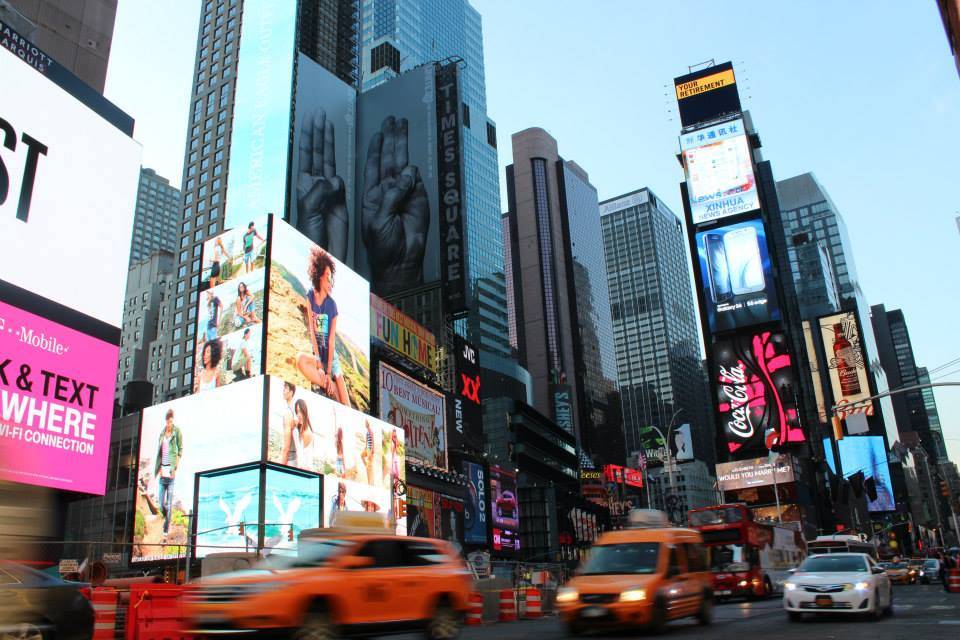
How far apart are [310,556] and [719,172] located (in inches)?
3480

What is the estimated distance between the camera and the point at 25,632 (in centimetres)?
981

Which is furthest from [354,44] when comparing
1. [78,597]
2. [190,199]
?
[78,597]

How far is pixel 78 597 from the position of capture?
1116 cm

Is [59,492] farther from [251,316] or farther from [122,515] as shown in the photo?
[122,515]

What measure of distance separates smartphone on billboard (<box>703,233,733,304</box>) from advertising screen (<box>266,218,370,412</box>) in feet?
148

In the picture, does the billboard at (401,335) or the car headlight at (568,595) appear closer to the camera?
the car headlight at (568,595)

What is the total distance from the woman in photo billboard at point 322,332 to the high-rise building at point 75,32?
17874 mm

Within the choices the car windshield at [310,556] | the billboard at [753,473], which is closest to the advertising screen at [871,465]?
the billboard at [753,473]

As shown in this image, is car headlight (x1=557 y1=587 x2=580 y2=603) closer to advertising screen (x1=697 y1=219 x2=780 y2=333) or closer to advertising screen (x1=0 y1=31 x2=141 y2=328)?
advertising screen (x1=0 y1=31 x2=141 y2=328)

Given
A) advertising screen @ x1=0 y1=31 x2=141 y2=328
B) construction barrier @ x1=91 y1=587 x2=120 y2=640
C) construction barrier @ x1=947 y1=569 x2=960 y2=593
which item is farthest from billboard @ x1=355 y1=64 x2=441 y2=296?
construction barrier @ x1=91 y1=587 x2=120 y2=640

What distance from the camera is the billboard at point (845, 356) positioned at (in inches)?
5344

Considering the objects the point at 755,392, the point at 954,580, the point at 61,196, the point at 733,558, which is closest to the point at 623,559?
the point at 733,558

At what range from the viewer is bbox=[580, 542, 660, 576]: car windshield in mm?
14680

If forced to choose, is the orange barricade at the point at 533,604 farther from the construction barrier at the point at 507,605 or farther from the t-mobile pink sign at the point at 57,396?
the t-mobile pink sign at the point at 57,396
